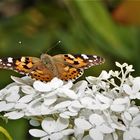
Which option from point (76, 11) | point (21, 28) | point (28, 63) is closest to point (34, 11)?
point (21, 28)

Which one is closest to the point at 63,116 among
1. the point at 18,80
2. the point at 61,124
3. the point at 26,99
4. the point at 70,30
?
the point at 61,124

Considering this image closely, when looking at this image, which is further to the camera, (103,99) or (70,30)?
(70,30)

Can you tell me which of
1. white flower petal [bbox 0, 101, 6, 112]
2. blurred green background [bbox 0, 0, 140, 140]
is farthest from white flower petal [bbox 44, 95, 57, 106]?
blurred green background [bbox 0, 0, 140, 140]

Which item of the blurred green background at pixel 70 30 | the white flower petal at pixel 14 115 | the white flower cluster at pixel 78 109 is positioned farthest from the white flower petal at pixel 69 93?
the blurred green background at pixel 70 30

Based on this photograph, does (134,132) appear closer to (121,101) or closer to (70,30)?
(121,101)

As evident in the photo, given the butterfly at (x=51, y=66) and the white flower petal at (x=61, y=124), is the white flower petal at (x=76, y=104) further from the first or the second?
the butterfly at (x=51, y=66)

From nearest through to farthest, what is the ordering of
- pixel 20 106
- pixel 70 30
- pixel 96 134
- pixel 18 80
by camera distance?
pixel 96 134
pixel 20 106
pixel 18 80
pixel 70 30

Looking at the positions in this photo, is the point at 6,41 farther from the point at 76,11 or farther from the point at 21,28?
the point at 76,11
